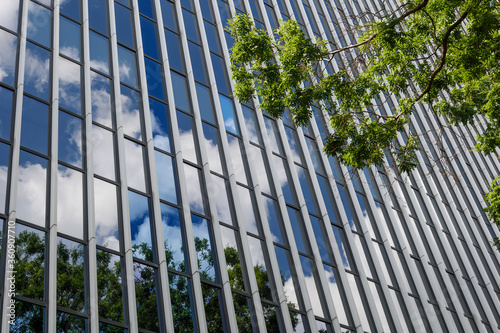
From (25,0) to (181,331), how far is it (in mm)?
10699

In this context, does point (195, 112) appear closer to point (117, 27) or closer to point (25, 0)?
point (117, 27)

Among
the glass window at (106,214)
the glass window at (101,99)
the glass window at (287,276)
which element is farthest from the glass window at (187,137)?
the glass window at (287,276)

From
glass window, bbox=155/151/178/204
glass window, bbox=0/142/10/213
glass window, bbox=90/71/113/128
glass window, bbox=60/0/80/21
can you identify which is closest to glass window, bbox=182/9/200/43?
glass window, bbox=60/0/80/21

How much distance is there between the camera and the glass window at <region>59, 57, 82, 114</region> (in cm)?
1659

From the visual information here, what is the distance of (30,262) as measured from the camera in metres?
13.2

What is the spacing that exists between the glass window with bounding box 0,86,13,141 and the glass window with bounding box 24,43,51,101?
1.87 ft

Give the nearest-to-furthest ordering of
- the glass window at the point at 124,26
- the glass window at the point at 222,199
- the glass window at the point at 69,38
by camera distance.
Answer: the glass window at the point at 69,38 → the glass window at the point at 222,199 → the glass window at the point at 124,26

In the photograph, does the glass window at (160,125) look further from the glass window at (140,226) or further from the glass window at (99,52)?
the glass window at (140,226)

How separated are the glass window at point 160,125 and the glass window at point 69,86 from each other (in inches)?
99.6

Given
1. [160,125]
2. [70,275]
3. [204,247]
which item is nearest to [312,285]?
[204,247]

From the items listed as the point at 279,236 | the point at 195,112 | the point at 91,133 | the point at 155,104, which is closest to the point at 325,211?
the point at 279,236

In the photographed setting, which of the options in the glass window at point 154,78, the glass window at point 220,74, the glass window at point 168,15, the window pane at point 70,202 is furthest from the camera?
the glass window at point 168,15

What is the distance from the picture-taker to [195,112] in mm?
19938

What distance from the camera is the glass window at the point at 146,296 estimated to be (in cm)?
1455
